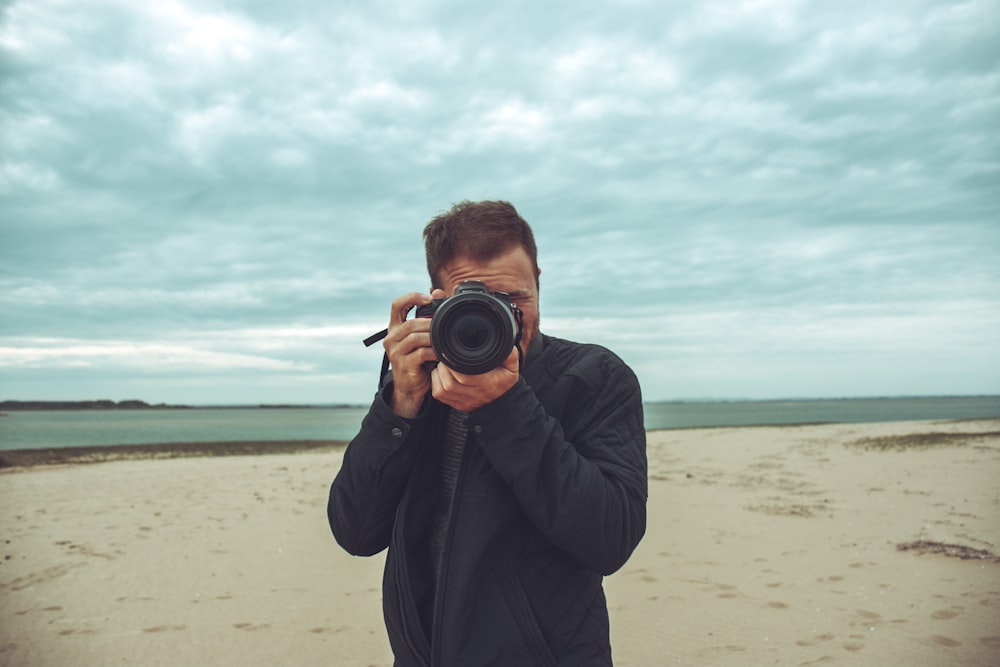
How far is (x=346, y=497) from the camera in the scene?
1703 mm

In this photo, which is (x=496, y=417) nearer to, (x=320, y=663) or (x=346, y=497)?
(x=346, y=497)

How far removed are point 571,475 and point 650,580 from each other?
15.6ft

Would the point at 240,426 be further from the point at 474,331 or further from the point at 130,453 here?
the point at 474,331

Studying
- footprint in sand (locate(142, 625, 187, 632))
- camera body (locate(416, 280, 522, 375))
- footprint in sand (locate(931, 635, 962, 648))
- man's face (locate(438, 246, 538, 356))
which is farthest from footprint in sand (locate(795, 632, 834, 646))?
footprint in sand (locate(142, 625, 187, 632))

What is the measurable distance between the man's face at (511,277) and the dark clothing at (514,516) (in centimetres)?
15

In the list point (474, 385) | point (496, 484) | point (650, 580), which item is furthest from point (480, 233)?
point (650, 580)

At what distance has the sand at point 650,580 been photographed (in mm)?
4406

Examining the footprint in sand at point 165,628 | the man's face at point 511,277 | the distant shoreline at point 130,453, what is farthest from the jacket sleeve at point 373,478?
the distant shoreline at point 130,453

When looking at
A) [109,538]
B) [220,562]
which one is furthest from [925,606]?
[109,538]

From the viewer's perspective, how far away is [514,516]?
1555mm

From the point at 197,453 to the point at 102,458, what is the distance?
3.11 meters

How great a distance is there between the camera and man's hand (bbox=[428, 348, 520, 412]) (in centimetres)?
151

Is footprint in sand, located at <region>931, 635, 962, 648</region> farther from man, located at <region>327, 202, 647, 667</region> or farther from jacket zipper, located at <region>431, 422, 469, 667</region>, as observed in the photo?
jacket zipper, located at <region>431, 422, 469, 667</region>

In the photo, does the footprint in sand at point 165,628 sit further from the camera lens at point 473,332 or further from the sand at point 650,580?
the camera lens at point 473,332
